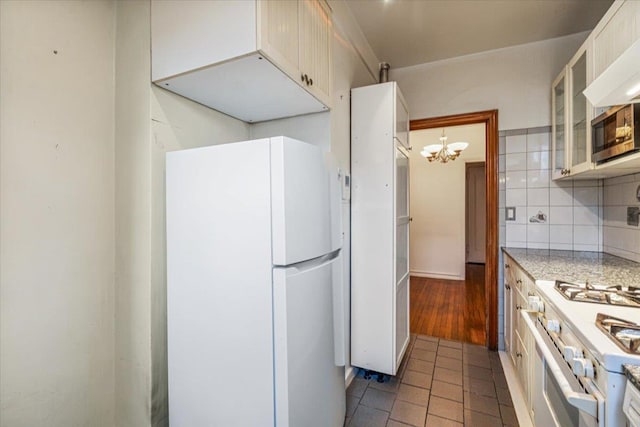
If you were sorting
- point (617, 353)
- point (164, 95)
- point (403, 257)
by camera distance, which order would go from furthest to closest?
point (403, 257), point (164, 95), point (617, 353)

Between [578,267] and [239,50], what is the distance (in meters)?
2.11

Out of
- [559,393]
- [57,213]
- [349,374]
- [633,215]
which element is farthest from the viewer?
[349,374]

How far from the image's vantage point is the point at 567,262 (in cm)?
189

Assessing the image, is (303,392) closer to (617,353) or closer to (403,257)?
(617,353)

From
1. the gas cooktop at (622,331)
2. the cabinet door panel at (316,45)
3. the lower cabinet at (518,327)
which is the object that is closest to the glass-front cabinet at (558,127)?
the lower cabinet at (518,327)

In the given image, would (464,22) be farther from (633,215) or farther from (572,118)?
Answer: (633,215)

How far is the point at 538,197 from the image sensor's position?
8.07 ft

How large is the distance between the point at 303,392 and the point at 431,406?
1164 millimetres

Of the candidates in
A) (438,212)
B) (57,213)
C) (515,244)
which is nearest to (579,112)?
(515,244)

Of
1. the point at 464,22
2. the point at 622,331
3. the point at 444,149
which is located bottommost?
the point at 622,331

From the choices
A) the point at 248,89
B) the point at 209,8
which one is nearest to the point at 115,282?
the point at 248,89

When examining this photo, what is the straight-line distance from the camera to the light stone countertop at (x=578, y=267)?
1.43 m

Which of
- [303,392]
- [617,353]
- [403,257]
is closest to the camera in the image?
[617,353]

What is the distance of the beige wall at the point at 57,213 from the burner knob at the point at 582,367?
1.71 metres
